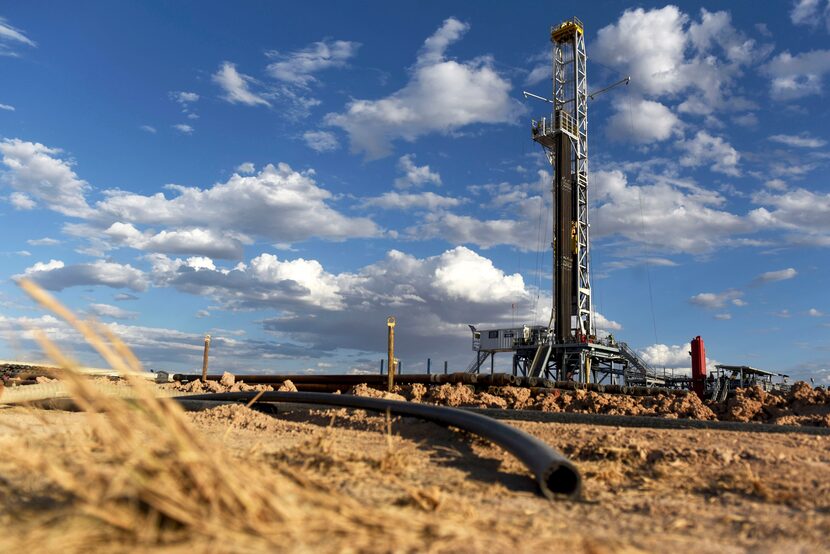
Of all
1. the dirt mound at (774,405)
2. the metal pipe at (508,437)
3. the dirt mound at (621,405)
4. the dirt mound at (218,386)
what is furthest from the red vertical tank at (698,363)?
the metal pipe at (508,437)

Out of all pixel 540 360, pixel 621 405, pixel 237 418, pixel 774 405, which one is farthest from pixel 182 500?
pixel 540 360

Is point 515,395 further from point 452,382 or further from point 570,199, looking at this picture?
point 570,199

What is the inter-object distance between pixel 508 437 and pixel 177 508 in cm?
415

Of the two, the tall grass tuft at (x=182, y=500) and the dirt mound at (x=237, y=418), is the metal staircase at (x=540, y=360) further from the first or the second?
the tall grass tuft at (x=182, y=500)

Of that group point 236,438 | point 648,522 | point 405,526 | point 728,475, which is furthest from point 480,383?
point 405,526

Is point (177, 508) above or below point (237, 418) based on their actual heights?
above

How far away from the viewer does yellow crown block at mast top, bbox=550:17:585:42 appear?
1654 inches

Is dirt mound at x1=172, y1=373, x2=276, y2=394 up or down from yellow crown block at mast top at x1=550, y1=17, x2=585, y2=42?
down

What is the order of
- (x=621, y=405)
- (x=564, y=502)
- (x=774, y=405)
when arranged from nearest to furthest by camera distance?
(x=564, y=502) < (x=621, y=405) < (x=774, y=405)

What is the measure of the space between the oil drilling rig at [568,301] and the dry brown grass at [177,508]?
34.4 meters

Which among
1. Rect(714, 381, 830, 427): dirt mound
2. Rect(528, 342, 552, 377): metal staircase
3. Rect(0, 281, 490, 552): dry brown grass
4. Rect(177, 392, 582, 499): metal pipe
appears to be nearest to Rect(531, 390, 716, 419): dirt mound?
Rect(714, 381, 830, 427): dirt mound

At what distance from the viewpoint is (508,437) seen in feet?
21.5

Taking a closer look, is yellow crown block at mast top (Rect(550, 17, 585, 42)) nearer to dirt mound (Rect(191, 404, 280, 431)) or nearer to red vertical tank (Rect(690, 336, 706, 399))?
red vertical tank (Rect(690, 336, 706, 399))

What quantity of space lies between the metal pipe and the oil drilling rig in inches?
1109
